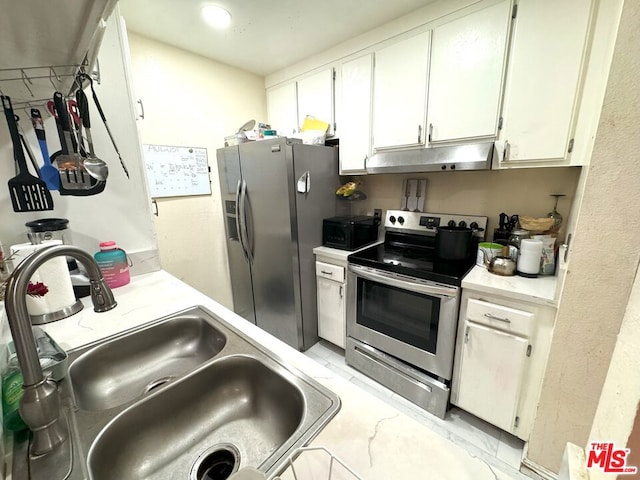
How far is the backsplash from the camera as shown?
5.12 feet

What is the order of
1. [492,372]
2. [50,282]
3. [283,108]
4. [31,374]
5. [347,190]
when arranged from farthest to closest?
1. [283,108]
2. [347,190]
3. [492,372]
4. [50,282]
5. [31,374]

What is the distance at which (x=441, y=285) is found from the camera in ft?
4.67

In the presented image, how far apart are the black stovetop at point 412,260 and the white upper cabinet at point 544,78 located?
26.6 inches

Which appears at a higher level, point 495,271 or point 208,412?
point 495,271

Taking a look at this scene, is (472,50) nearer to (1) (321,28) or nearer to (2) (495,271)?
(1) (321,28)

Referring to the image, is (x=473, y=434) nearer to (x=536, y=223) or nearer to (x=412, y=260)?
(x=412, y=260)

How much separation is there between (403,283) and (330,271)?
61cm

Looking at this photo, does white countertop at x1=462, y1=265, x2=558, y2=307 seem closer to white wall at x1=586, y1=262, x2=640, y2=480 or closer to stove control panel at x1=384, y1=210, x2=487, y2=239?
stove control panel at x1=384, y1=210, x2=487, y2=239

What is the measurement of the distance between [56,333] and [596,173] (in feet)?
6.31

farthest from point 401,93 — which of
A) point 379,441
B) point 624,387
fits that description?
point 379,441

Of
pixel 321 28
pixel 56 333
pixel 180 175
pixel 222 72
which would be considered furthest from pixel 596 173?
pixel 222 72

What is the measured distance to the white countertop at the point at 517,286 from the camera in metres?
1.19

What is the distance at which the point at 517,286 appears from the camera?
4.21ft

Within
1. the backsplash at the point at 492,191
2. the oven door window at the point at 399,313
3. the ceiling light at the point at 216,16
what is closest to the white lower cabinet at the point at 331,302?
the oven door window at the point at 399,313
